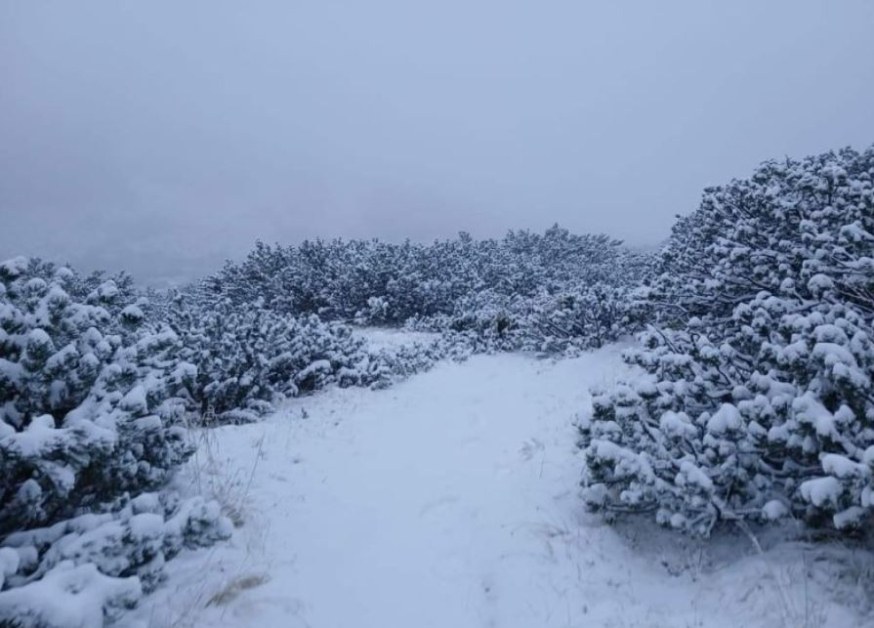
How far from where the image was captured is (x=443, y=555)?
14.2 feet

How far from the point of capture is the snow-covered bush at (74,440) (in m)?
2.66

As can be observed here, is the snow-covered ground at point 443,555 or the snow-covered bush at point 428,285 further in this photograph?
the snow-covered bush at point 428,285

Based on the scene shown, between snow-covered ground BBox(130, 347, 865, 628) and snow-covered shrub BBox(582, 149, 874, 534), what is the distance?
0.40 meters

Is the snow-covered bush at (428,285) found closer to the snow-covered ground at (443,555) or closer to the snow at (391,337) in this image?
the snow at (391,337)

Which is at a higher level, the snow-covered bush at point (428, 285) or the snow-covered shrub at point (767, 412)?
the snow-covered shrub at point (767, 412)

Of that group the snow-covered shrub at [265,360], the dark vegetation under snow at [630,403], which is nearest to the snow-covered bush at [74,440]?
the dark vegetation under snow at [630,403]

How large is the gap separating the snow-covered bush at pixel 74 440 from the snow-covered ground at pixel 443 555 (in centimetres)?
56

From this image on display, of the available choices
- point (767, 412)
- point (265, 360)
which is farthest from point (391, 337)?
point (767, 412)

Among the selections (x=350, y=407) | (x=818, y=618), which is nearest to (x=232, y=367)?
(x=350, y=407)

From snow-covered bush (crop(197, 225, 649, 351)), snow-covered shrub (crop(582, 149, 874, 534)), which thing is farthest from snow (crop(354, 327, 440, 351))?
snow-covered shrub (crop(582, 149, 874, 534))

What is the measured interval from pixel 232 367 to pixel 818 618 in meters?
8.18

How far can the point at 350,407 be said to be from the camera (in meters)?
8.93

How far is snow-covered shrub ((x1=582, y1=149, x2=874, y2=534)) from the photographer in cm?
330

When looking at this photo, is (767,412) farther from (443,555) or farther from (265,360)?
(265,360)
